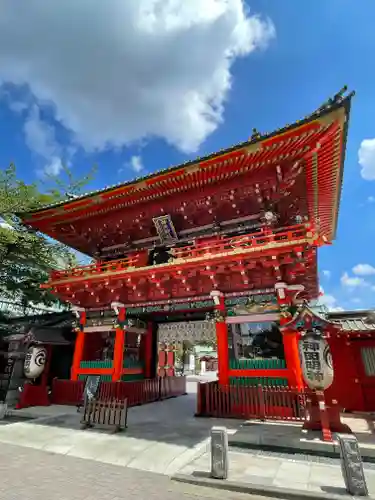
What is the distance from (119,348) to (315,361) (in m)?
8.85

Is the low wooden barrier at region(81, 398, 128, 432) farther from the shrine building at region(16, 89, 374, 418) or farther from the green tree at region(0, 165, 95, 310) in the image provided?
the green tree at region(0, 165, 95, 310)

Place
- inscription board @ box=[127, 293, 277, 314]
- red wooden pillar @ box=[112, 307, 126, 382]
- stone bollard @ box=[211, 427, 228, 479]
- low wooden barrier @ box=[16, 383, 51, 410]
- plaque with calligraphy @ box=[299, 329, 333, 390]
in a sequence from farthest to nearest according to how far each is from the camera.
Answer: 1. red wooden pillar @ box=[112, 307, 126, 382]
2. low wooden barrier @ box=[16, 383, 51, 410]
3. inscription board @ box=[127, 293, 277, 314]
4. plaque with calligraphy @ box=[299, 329, 333, 390]
5. stone bollard @ box=[211, 427, 228, 479]

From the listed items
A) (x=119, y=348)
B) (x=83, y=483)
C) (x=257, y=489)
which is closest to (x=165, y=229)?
(x=119, y=348)

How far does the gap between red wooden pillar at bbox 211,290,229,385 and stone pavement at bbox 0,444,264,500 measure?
5512 mm

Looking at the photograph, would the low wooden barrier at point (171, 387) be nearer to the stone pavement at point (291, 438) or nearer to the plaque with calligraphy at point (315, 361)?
the stone pavement at point (291, 438)

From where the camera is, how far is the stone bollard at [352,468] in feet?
14.7

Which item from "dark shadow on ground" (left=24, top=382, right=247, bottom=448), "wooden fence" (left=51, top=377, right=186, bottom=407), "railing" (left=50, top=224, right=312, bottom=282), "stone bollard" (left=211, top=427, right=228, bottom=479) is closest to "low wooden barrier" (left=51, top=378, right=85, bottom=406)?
"wooden fence" (left=51, top=377, right=186, bottom=407)

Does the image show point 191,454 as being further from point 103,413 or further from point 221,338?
point 221,338

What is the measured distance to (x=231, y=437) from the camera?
24.5 feet

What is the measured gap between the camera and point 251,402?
31.8 feet

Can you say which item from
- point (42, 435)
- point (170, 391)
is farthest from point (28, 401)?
point (170, 391)

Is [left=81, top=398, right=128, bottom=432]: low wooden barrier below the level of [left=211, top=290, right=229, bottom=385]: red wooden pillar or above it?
below

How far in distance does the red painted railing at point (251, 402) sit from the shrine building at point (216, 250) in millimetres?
472

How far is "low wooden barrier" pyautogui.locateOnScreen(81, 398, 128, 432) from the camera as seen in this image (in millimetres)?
8820
